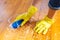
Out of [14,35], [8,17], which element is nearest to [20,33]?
[14,35]

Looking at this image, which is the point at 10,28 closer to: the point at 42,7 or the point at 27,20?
the point at 27,20

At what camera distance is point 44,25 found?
1.12 metres

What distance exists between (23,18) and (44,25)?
192 millimetres

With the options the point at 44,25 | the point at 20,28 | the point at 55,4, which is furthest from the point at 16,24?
the point at 55,4

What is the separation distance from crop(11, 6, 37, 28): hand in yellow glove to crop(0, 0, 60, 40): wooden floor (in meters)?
0.04

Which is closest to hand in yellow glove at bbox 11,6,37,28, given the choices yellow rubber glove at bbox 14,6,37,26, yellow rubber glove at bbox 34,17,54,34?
yellow rubber glove at bbox 14,6,37,26

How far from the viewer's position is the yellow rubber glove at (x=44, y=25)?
1096 millimetres

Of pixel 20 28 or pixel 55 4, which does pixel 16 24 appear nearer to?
pixel 20 28

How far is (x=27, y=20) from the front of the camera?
115cm

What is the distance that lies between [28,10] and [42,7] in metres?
0.16

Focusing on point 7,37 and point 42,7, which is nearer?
point 7,37

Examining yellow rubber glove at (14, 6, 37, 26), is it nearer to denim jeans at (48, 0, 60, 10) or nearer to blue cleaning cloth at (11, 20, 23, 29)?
blue cleaning cloth at (11, 20, 23, 29)

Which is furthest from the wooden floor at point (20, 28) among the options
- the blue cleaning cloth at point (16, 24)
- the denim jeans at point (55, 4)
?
the denim jeans at point (55, 4)

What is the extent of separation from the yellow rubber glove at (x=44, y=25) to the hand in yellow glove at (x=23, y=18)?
0.10 meters
